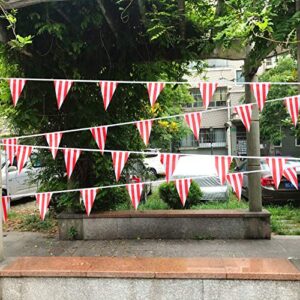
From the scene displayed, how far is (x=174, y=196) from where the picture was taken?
9391 mm

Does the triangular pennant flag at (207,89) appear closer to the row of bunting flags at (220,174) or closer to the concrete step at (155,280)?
the row of bunting flags at (220,174)

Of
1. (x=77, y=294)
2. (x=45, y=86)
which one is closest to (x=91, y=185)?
(x=45, y=86)

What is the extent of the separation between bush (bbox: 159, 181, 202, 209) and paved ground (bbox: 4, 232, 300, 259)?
212 cm

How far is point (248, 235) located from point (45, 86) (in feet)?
15.7

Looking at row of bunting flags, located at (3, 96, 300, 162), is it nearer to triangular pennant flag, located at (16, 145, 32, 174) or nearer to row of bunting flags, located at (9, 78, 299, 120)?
row of bunting flags, located at (9, 78, 299, 120)

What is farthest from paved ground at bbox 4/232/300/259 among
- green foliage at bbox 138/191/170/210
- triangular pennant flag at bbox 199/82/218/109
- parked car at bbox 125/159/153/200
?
triangular pennant flag at bbox 199/82/218/109

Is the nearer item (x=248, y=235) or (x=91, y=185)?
(x=248, y=235)

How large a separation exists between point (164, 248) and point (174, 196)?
2.60 m

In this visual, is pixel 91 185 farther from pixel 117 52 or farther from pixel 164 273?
pixel 164 273

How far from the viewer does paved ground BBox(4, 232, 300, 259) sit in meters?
6.53

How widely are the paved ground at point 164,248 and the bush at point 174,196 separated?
2119mm

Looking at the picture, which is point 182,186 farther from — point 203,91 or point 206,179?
point 206,179

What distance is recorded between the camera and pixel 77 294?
511 centimetres

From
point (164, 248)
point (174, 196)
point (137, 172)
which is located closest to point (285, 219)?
point (174, 196)
